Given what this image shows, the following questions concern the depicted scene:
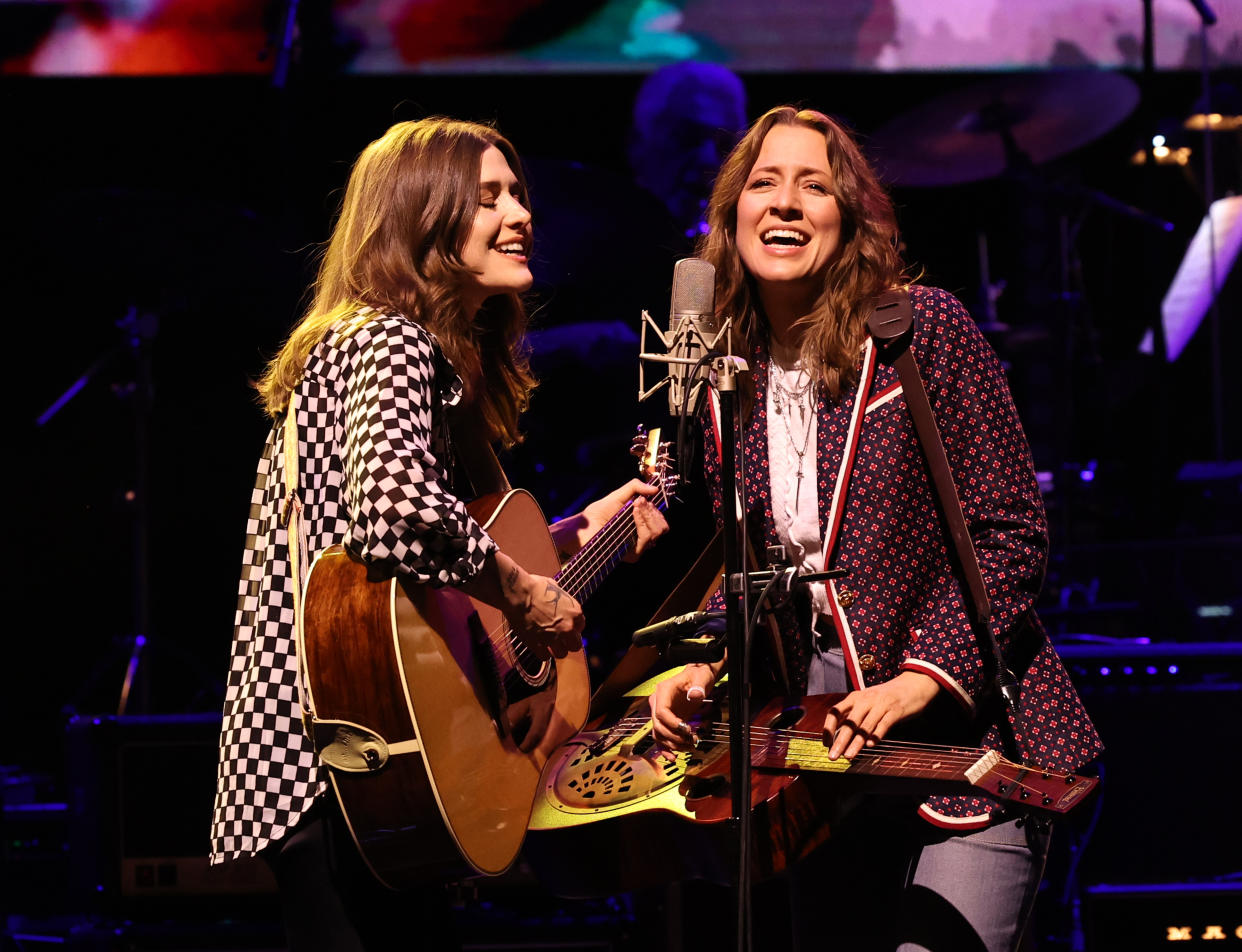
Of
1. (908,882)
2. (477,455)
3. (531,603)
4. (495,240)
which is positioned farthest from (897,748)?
(495,240)

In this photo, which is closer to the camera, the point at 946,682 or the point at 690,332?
the point at 690,332

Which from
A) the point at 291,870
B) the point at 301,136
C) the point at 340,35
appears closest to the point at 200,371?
the point at 301,136

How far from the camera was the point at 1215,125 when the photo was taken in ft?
20.8

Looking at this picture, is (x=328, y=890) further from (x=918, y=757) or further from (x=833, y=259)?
(x=833, y=259)

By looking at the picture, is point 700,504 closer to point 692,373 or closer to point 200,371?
point 692,373

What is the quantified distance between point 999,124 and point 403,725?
4.92 metres

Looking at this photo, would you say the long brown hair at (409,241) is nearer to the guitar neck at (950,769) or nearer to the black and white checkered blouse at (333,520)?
the black and white checkered blouse at (333,520)

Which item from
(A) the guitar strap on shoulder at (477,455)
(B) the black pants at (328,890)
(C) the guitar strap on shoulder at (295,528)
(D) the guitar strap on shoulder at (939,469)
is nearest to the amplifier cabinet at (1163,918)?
(D) the guitar strap on shoulder at (939,469)

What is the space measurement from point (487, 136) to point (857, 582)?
47.8 inches

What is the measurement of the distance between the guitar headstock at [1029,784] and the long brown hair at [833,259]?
2.69ft

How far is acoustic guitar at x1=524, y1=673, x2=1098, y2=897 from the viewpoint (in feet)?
7.34

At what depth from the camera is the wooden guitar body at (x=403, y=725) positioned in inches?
92.1

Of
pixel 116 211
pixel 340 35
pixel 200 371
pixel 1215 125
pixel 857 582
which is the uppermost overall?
pixel 340 35

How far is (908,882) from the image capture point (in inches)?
99.5
